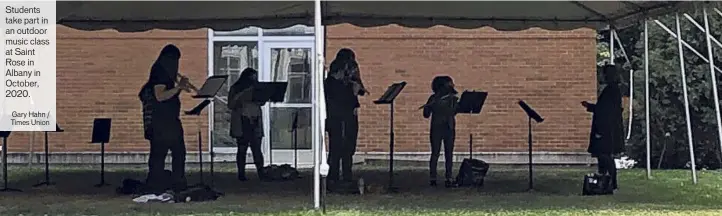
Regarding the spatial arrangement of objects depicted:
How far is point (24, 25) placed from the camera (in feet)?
34.0

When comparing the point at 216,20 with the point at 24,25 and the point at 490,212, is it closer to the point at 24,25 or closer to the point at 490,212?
the point at 24,25

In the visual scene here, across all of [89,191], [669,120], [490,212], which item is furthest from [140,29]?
[669,120]

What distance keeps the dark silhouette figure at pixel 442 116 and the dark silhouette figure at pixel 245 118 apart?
184 cm

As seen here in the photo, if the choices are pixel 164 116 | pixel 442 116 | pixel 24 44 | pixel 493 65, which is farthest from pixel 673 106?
pixel 24 44

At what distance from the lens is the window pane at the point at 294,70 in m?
17.0

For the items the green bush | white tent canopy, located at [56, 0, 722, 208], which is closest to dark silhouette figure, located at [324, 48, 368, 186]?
Answer: white tent canopy, located at [56, 0, 722, 208]

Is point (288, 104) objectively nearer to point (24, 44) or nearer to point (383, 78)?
point (383, 78)

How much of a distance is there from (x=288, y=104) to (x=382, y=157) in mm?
1521

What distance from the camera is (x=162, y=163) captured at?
11.8 metres

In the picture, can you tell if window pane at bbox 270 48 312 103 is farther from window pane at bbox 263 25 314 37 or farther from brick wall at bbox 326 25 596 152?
brick wall at bbox 326 25 596 152

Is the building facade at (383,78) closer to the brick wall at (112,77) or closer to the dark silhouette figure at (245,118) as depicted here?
the brick wall at (112,77)

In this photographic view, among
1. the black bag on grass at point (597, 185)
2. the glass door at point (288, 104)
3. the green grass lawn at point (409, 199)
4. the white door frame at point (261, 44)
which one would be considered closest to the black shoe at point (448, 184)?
the green grass lawn at point (409, 199)

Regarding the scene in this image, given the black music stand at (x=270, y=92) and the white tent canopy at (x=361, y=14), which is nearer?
the white tent canopy at (x=361, y=14)

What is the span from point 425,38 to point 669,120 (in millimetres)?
3588
